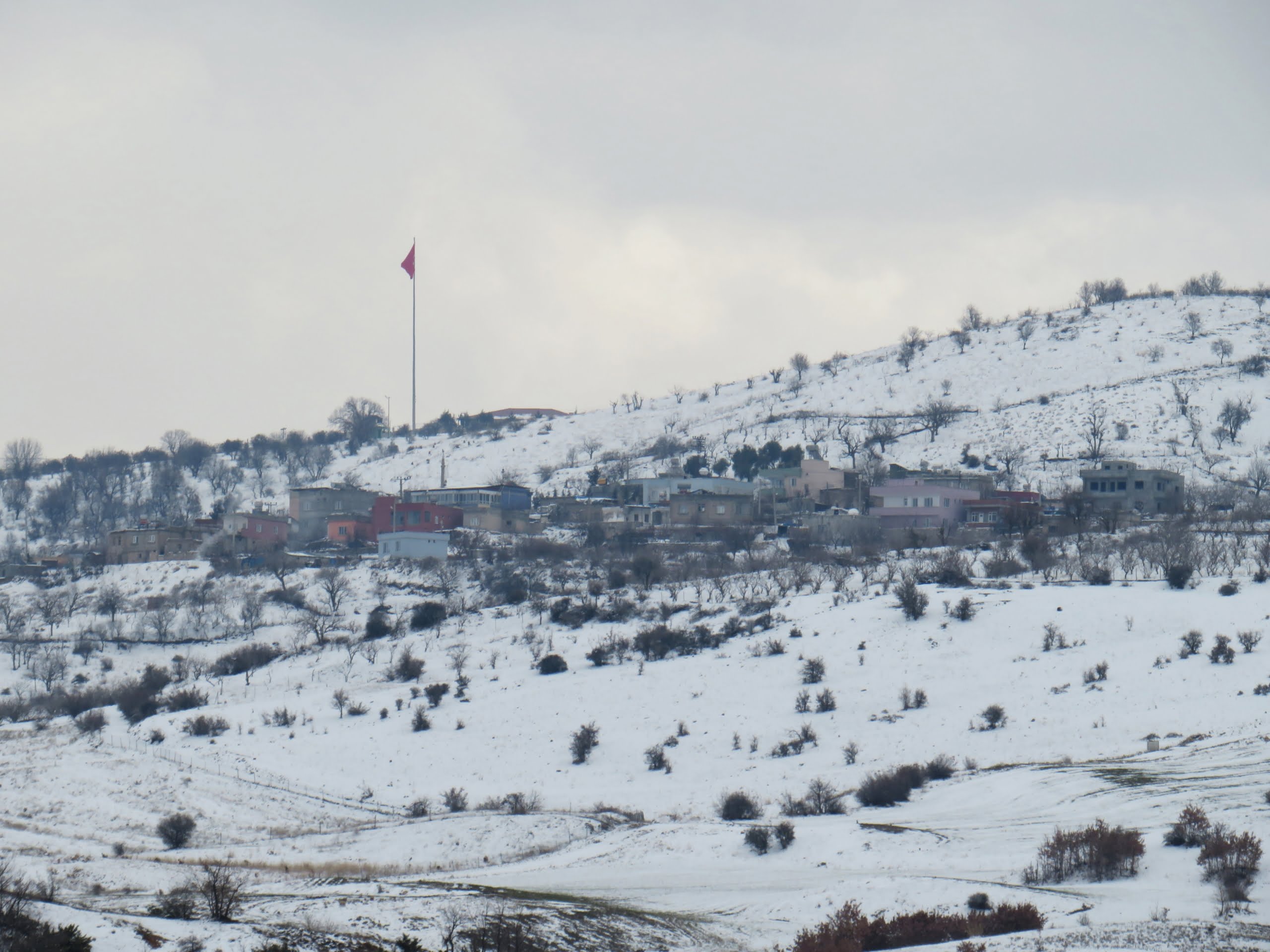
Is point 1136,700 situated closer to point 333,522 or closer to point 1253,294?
point 333,522

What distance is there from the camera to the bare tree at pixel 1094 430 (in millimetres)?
100250

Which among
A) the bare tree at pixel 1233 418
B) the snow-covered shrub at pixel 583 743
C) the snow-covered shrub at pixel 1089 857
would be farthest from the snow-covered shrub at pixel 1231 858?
the bare tree at pixel 1233 418

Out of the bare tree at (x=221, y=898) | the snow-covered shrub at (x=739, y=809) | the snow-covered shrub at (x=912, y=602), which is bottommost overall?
the snow-covered shrub at (x=739, y=809)

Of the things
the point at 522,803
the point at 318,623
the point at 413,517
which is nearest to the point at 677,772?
the point at 522,803

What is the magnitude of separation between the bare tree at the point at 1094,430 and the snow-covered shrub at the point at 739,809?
71010mm

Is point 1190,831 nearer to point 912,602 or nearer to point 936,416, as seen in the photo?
point 912,602

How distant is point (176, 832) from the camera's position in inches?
1362

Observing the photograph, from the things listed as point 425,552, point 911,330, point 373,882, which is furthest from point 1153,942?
point 911,330

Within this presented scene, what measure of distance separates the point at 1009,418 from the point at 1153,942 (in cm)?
10069

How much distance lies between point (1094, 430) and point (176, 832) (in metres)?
84.8

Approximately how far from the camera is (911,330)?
151000 mm

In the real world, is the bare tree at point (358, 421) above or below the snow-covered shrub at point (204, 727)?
above

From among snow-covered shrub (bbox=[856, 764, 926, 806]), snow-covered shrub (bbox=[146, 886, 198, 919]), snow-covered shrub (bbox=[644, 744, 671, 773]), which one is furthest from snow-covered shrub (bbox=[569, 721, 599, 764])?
snow-covered shrub (bbox=[146, 886, 198, 919])

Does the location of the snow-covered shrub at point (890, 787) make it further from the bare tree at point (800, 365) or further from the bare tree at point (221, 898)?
the bare tree at point (800, 365)
